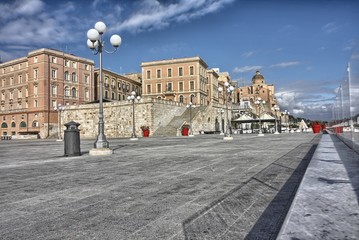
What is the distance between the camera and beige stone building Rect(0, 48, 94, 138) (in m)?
52.4

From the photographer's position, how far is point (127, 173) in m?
6.27

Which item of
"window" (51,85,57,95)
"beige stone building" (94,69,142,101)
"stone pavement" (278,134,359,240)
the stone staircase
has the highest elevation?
"beige stone building" (94,69,142,101)

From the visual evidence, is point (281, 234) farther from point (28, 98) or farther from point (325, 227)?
point (28, 98)

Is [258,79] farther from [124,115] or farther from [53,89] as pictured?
[53,89]

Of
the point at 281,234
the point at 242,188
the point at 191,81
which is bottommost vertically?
the point at 242,188

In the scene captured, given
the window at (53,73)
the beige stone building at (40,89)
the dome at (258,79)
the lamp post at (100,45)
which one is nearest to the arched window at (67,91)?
the beige stone building at (40,89)

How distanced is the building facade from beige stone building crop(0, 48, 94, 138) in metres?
13.1

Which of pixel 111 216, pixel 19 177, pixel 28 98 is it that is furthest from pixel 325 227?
pixel 28 98

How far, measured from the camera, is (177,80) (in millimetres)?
65125

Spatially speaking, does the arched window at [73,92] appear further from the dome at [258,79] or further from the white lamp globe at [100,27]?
the dome at [258,79]

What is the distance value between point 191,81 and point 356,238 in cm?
6296

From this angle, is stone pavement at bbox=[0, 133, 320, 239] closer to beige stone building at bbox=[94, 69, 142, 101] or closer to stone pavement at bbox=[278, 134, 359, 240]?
stone pavement at bbox=[278, 134, 359, 240]

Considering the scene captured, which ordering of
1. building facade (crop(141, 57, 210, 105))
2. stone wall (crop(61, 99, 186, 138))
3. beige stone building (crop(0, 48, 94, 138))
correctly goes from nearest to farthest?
stone wall (crop(61, 99, 186, 138))
beige stone building (crop(0, 48, 94, 138))
building facade (crop(141, 57, 210, 105))

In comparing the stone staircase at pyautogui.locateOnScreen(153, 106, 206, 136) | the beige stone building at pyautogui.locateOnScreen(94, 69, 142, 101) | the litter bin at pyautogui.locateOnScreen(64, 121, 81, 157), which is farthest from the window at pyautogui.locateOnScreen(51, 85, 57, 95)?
the litter bin at pyautogui.locateOnScreen(64, 121, 81, 157)
